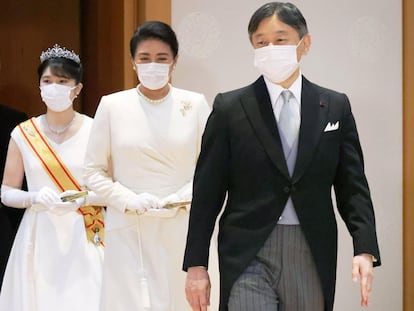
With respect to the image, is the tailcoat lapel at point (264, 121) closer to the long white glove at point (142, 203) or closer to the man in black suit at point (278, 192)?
the man in black suit at point (278, 192)

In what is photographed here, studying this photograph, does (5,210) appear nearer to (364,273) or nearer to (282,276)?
(282,276)

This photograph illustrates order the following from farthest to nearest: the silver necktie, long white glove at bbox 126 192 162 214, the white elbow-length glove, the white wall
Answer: the white wall < the white elbow-length glove < long white glove at bbox 126 192 162 214 < the silver necktie

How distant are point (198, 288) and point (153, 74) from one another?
48.8 inches

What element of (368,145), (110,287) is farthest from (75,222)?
(368,145)

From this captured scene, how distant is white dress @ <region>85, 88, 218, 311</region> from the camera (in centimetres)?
348

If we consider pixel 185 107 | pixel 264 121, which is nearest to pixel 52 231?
pixel 185 107

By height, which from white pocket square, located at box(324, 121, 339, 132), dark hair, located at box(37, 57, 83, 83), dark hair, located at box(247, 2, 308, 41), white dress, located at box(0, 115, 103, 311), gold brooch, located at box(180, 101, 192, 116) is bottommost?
white dress, located at box(0, 115, 103, 311)

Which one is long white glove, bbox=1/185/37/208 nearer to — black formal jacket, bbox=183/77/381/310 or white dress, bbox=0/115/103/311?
white dress, bbox=0/115/103/311

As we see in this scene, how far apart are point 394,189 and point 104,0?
2.06 metres

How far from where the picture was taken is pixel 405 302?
15.8 feet

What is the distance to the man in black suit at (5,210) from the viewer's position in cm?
452

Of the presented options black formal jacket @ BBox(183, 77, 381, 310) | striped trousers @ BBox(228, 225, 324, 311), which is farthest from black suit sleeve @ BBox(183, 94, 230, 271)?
striped trousers @ BBox(228, 225, 324, 311)

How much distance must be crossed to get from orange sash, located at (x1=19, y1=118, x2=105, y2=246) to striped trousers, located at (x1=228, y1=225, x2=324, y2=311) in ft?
5.37

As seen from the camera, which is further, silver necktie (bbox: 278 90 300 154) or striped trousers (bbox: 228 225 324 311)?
silver necktie (bbox: 278 90 300 154)
